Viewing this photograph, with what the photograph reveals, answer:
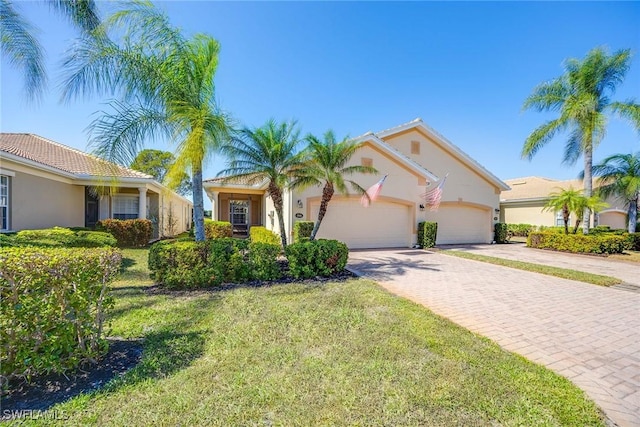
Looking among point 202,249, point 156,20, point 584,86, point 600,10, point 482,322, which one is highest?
point 584,86

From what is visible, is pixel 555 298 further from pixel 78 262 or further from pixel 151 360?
pixel 78 262

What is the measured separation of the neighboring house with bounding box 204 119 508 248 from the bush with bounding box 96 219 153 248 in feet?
14.8

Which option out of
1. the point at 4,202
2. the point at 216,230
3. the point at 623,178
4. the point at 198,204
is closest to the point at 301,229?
the point at 198,204

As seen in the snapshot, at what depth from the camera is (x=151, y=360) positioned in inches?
143

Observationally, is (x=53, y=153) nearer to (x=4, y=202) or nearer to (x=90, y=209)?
(x=90, y=209)

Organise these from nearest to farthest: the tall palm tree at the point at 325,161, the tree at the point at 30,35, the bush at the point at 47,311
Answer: the bush at the point at 47,311
the tree at the point at 30,35
the tall palm tree at the point at 325,161

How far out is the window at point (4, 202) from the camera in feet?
33.9

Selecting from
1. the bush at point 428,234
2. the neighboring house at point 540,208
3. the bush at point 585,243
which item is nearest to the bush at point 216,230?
the bush at point 428,234

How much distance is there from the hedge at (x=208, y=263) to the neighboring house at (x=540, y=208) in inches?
1001

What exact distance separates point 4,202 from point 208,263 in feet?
32.2

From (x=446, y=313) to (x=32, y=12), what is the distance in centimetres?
1294

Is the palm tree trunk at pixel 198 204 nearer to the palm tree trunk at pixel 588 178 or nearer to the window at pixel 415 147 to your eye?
the window at pixel 415 147

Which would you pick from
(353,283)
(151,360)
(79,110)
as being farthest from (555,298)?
(79,110)

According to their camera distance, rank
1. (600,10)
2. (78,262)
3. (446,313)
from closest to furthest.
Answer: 1. (78,262)
2. (446,313)
3. (600,10)
